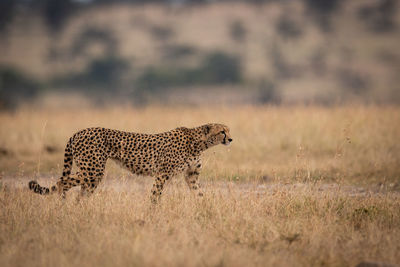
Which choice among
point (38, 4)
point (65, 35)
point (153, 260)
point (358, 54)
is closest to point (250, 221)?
point (153, 260)

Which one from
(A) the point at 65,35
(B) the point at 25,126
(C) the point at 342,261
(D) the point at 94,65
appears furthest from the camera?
(A) the point at 65,35

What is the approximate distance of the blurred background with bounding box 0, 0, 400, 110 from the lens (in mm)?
40844

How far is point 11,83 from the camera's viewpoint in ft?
117

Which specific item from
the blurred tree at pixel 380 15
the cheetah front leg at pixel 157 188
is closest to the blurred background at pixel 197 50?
the blurred tree at pixel 380 15

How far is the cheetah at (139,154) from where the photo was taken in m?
5.47

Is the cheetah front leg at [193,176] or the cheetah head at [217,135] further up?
the cheetah head at [217,135]

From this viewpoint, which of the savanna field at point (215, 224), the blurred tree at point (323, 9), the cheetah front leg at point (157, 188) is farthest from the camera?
the blurred tree at point (323, 9)

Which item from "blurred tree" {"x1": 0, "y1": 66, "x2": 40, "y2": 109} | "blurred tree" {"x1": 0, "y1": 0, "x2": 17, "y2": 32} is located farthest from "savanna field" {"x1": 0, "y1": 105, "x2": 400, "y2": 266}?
"blurred tree" {"x1": 0, "y1": 0, "x2": 17, "y2": 32}

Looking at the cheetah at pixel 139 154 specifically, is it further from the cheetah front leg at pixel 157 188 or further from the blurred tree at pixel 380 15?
the blurred tree at pixel 380 15

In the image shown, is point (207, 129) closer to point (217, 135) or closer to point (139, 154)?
point (217, 135)

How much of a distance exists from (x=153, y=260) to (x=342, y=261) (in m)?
1.40

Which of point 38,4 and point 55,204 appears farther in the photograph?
point 38,4

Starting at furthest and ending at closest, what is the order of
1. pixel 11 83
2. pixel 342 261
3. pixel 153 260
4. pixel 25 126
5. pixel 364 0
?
pixel 364 0
pixel 11 83
pixel 25 126
pixel 342 261
pixel 153 260

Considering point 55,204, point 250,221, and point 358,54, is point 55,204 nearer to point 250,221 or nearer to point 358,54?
point 250,221
